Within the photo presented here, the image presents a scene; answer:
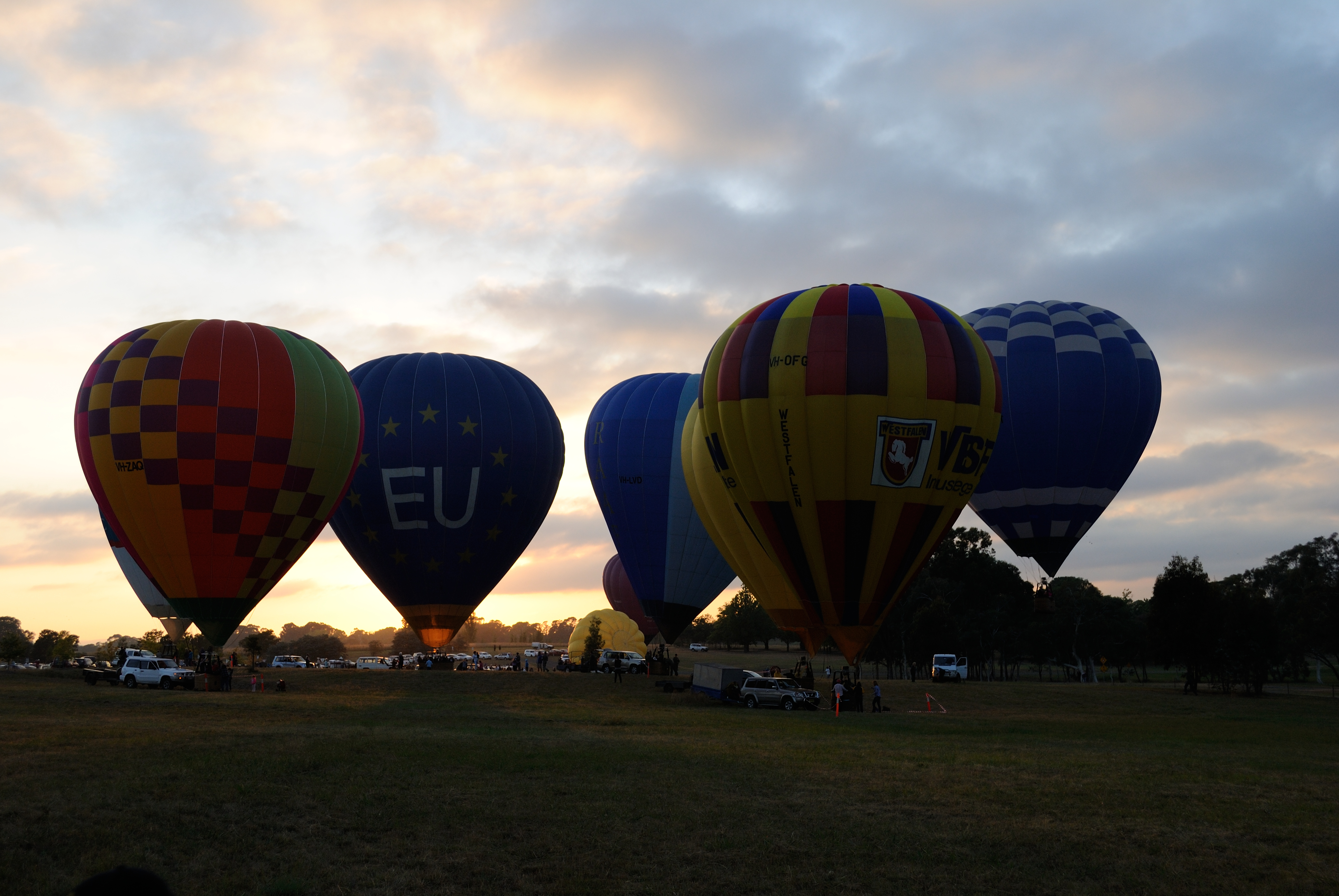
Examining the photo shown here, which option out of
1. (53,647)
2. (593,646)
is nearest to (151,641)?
(53,647)

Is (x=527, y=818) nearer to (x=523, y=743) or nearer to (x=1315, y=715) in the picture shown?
(x=523, y=743)

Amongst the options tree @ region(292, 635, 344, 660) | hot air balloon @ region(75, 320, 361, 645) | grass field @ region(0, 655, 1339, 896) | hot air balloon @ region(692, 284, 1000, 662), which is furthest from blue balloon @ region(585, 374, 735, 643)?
tree @ region(292, 635, 344, 660)

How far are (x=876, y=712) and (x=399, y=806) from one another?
23063 millimetres

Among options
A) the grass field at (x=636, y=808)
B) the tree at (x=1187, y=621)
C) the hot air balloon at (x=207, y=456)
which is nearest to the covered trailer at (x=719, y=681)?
the grass field at (x=636, y=808)

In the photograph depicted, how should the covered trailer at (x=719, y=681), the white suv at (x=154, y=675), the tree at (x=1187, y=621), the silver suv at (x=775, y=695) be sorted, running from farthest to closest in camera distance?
the tree at (x=1187, y=621)
the white suv at (x=154, y=675)
the covered trailer at (x=719, y=681)
the silver suv at (x=775, y=695)

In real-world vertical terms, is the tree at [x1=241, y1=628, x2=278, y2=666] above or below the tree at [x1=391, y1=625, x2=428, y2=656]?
above

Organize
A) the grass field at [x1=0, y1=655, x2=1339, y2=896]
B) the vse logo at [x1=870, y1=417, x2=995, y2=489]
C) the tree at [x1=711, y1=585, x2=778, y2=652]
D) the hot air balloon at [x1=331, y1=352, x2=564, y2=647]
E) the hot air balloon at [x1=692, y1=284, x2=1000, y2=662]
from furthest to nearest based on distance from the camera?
1. the tree at [x1=711, y1=585, x2=778, y2=652]
2. the hot air balloon at [x1=331, y1=352, x2=564, y2=647]
3. the hot air balloon at [x1=692, y1=284, x2=1000, y2=662]
4. the vse logo at [x1=870, y1=417, x2=995, y2=489]
5. the grass field at [x1=0, y1=655, x2=1339, y2=896]

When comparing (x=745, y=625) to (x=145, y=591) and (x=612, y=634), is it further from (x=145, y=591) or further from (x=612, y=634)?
(x=145, y=591)

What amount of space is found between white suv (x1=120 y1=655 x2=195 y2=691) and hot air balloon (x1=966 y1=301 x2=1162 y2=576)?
1189 inches

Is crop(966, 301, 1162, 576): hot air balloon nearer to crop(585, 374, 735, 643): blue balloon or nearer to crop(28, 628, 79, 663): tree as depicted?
crop(585, 374, 735, 643): blue balloon

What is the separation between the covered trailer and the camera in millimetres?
36531

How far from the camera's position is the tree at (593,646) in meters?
55.7

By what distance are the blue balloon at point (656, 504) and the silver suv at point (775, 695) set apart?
1342 centimetres

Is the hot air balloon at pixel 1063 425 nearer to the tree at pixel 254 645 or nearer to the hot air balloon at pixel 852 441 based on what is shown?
the hot air balloon at pixel 852 441
